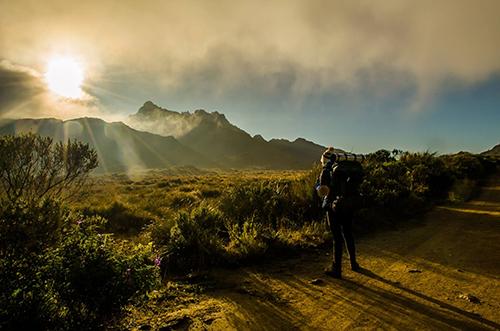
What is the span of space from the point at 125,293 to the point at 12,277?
3.67 feet

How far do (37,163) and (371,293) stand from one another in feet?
50.1

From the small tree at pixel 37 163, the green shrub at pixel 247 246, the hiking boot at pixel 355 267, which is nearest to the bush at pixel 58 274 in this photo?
the green shrub at pixel 247 246

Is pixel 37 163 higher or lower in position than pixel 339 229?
higher

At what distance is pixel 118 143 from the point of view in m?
149

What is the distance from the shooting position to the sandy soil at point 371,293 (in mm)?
4266

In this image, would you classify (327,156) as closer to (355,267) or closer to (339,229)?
(339,229)

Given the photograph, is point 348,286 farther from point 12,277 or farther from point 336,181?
point 12,277

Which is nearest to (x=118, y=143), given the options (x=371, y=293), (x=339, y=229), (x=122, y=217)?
(x=122, y=217)

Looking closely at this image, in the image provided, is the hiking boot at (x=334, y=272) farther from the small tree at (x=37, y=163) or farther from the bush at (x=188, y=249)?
the small tree at (x=37, y=163)

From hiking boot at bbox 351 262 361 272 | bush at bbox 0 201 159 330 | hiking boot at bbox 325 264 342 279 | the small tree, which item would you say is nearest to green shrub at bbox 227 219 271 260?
hiking boot at bbox 325 264 342 279

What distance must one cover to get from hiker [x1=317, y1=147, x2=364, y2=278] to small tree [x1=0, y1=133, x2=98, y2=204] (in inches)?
323

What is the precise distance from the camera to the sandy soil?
4266mm

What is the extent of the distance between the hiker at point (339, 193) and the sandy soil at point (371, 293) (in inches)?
16.4

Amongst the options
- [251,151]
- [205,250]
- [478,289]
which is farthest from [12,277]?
[251,151]
